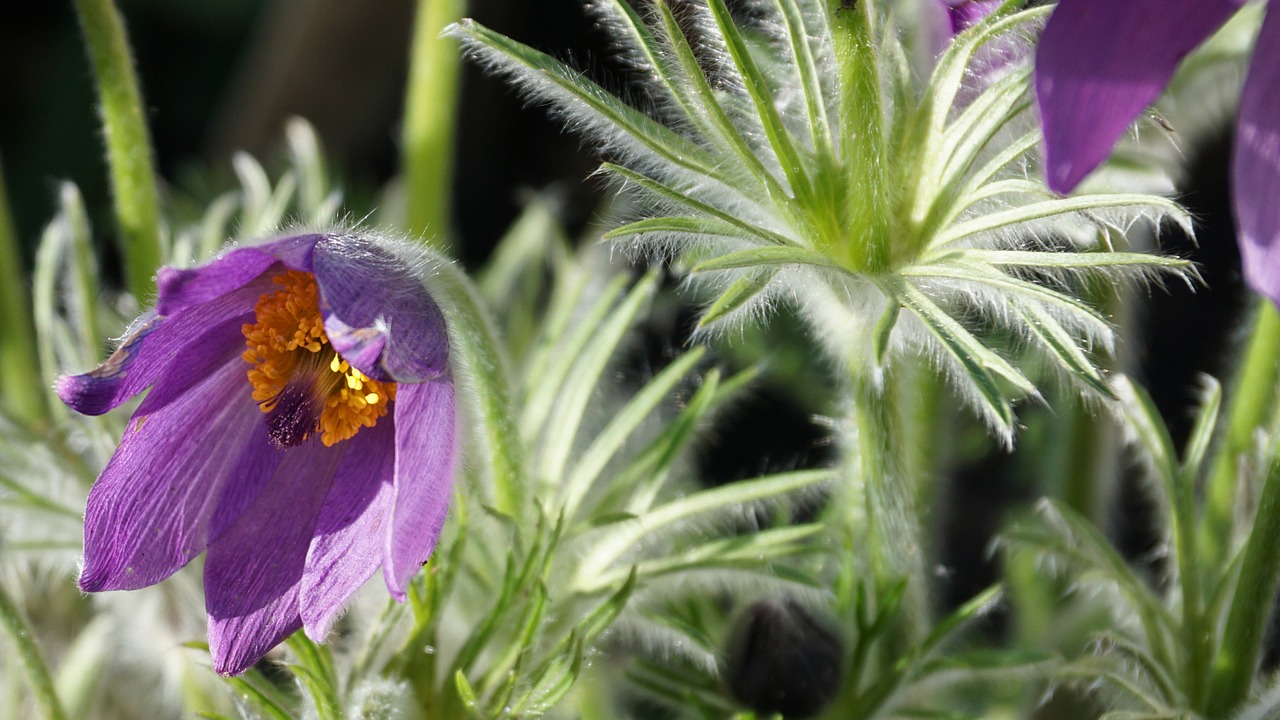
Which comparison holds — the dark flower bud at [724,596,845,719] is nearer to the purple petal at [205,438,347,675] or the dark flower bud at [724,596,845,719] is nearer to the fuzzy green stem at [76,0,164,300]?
the purple petal at [205,438,347,675]

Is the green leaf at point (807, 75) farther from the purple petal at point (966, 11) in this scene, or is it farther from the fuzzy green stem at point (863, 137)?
the purple petal at point (966, 11)

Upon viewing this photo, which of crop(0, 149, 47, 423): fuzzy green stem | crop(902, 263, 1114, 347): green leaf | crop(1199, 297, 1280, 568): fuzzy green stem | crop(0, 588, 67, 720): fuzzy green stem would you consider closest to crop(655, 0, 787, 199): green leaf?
crop(902, 263, 1114, 347): green leaf

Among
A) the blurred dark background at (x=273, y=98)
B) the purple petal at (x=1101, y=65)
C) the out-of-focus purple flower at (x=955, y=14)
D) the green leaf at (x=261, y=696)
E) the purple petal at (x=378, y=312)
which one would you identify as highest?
the purple petal at (x=1101, y=65)

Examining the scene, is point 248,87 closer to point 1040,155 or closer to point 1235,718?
point 1040,155

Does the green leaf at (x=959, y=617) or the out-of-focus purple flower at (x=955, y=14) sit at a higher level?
the out-of-focus purple flower at (x=955, y=14)

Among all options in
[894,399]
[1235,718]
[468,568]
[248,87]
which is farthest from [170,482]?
[248,87]

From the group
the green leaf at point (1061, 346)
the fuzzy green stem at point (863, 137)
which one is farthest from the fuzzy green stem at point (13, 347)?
the green leaf at point (1061, 346)
